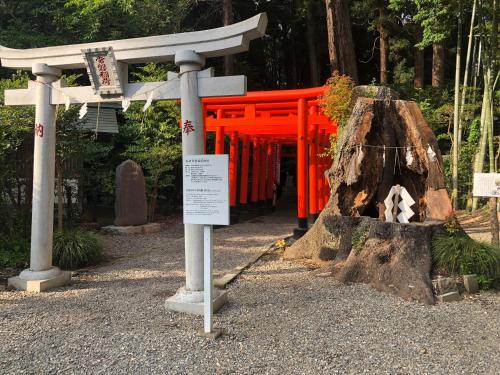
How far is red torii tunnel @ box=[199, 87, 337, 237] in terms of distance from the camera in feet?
28.1

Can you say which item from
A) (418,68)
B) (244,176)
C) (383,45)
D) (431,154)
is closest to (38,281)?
(431,154)

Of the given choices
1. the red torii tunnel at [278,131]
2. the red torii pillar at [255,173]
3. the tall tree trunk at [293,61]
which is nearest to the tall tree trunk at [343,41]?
the red torii tunnel at [278,131]

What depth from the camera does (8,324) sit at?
3885 millimetres

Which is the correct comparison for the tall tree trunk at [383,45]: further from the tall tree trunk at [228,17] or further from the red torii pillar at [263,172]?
the tall tree trunk at [228,17]

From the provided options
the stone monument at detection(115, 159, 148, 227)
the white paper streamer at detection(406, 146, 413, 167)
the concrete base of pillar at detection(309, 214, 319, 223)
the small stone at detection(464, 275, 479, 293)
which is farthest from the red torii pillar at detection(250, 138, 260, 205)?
the small stone at detection(464, 275, 479, 293)

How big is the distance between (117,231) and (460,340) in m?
7.38

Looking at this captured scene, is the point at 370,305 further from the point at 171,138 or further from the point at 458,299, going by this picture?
the point at 171,138

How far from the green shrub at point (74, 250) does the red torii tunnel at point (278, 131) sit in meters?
3.73

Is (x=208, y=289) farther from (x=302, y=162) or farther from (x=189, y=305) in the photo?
(x=302, y=162)

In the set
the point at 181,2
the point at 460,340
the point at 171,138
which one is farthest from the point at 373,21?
the point at 460,340

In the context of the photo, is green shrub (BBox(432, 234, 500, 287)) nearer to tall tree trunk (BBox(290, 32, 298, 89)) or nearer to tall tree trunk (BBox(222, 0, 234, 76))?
tall tree trunk (BBox(222, 0, 234, 76))

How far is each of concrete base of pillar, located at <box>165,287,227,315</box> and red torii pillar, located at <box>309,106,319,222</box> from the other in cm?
543

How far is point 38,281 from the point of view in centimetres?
496

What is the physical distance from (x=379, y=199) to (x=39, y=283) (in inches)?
179
